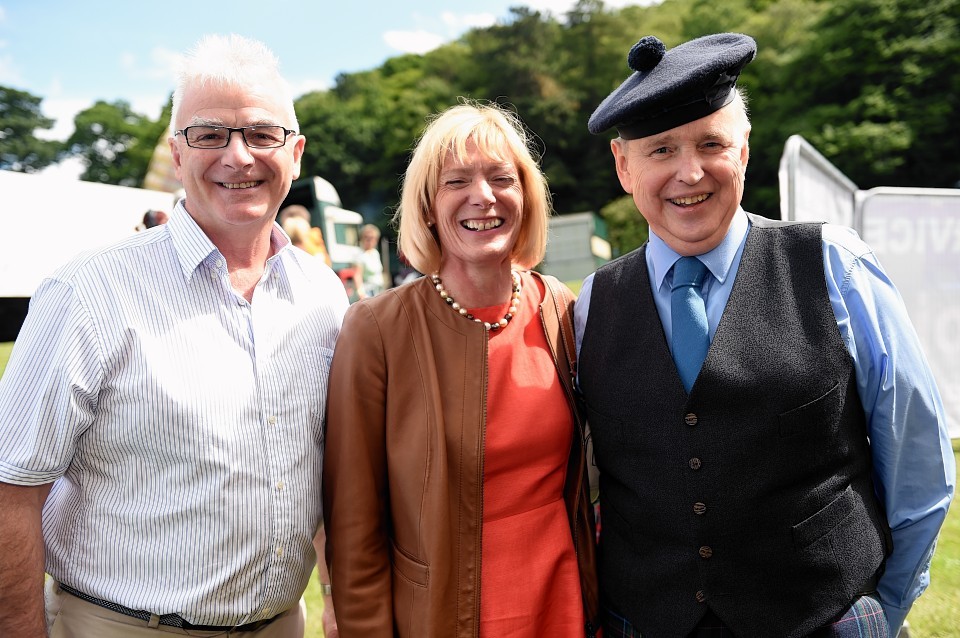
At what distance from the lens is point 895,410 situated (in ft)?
5.41

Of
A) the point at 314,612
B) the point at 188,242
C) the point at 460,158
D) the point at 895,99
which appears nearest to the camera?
the point at 188,242

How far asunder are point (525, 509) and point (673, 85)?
126 centimetres

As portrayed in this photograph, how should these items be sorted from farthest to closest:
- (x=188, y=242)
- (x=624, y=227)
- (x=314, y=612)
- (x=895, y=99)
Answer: (x=895, y=99) → (x=624, y=227) → (x=314, y=612) → (x=188, y=242)

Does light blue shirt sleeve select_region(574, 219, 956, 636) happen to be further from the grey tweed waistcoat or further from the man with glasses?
the man with glasses

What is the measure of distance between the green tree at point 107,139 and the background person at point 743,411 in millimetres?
69951

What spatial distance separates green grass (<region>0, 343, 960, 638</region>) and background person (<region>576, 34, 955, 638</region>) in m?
1.84

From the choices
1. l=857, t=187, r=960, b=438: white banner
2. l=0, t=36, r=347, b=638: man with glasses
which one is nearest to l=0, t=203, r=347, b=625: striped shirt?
l=0, t=36, r=347, b=638: man with glasses

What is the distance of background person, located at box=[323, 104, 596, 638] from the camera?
1.85 metres

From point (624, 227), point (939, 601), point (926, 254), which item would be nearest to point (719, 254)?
point (939, 601)

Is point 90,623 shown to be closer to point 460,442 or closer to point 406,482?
point 406,482

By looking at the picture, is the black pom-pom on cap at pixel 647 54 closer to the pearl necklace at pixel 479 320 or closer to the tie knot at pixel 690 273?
the tie knot at pixel 690 273

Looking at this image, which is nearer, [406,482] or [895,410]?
[895,410]

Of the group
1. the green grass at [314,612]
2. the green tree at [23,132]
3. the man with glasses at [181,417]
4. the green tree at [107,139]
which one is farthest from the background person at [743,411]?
the green tree at [107,139]

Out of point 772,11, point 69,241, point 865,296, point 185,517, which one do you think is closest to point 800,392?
point 865,296
